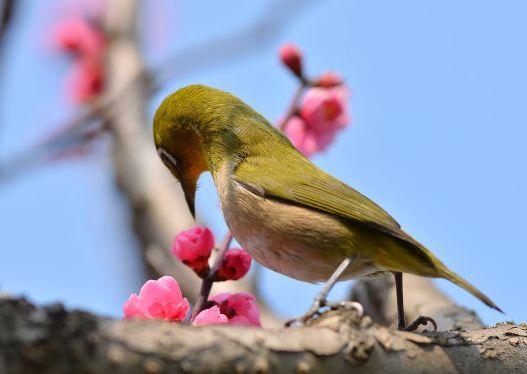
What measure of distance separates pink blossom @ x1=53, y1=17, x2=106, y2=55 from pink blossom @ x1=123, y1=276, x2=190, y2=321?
16.9ft

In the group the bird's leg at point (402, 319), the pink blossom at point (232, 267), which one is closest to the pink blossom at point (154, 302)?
the pink blossom at point (232, 267)

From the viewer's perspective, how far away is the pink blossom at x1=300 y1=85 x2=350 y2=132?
191 inches

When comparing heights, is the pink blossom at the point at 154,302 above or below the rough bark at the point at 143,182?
below

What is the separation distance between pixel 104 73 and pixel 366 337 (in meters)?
5.54

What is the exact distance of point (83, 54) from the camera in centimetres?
782

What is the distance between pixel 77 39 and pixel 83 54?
0.56 feet

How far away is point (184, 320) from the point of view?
2957 mm

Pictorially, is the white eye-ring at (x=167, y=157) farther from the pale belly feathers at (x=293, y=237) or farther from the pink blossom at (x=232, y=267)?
the pink blossom at (x=232, y=267)

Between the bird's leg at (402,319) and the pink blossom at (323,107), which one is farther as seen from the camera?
the pink blossom at (323,107)

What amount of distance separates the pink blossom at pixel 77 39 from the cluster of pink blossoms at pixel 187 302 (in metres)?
4.90

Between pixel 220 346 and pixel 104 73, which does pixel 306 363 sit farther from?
pixel 104 73

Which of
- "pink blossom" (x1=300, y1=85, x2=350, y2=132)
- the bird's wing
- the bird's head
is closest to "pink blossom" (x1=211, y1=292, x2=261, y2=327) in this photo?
the bird's wing

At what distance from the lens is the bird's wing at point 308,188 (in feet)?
10.9

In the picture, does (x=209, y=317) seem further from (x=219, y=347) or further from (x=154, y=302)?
(x=219, y=347)
